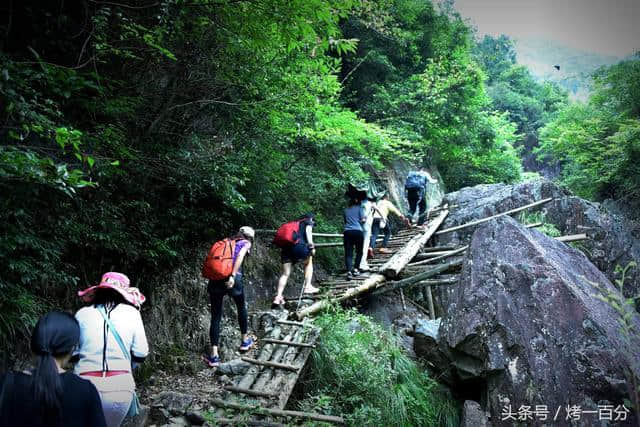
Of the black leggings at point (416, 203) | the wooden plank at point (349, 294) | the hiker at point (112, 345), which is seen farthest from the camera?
the black leggings at point (416, 203)

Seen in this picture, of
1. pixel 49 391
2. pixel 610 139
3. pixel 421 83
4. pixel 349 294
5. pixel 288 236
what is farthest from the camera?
pixel 610 139

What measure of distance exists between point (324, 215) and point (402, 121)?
5.04 metres

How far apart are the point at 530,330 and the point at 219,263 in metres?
3.86

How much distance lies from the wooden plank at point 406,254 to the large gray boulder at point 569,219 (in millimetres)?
1066

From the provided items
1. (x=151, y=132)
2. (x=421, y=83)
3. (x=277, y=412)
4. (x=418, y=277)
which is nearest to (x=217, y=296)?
(x=277, y=412)

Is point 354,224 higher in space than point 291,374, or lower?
higher

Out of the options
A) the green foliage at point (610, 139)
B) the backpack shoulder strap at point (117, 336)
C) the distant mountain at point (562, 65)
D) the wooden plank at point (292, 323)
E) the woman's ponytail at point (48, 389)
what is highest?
the distant mountain at point (562, 65)

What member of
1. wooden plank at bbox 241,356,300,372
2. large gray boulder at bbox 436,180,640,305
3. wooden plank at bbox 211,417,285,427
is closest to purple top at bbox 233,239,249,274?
wooden plank at bbox 241,356,300,372

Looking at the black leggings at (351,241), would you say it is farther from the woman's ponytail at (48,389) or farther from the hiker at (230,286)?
the woman's ponytail at (48,389)

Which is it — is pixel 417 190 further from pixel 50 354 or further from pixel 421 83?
pixel 50 354

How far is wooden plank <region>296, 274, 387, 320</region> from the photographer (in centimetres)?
624

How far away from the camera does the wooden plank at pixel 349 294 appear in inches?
246

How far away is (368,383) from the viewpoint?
4883 mm

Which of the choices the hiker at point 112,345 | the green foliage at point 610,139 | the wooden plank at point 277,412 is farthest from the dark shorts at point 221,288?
the green foliage at point 610,139
